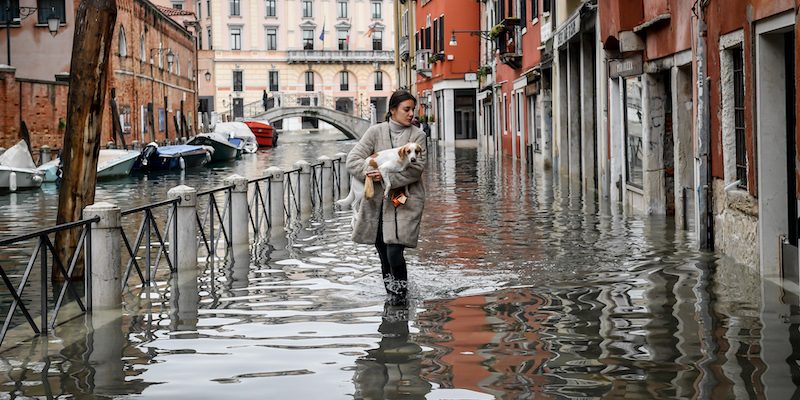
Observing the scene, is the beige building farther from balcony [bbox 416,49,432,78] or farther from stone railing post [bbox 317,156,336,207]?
stone railing post [bbox 317,156,336,207]

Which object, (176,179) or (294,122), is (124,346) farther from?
(294,122)

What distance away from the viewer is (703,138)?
1048cm

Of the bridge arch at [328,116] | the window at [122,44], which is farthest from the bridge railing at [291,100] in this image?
the window at [122,44]

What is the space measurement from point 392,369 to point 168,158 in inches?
1175

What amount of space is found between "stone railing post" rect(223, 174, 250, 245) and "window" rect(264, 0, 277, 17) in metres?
75.2

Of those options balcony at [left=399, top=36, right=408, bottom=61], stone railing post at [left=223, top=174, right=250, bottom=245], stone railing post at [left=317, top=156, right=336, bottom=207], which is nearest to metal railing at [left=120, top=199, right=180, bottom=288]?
stone railing post at [left=223, top=174, right=250, bottom=245]

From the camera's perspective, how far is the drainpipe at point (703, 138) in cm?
1038

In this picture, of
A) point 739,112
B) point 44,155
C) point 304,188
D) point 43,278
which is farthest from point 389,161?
point 44,155

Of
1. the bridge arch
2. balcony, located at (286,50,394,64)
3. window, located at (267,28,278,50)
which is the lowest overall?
the bridge arch

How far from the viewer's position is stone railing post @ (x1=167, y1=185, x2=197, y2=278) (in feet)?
31.2

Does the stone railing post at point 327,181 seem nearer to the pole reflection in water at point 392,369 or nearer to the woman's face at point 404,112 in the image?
the woman's face at point 404,112

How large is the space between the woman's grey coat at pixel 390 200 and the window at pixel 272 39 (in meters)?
79.5

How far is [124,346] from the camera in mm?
6500

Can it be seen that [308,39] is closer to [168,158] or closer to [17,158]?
[168,158]
